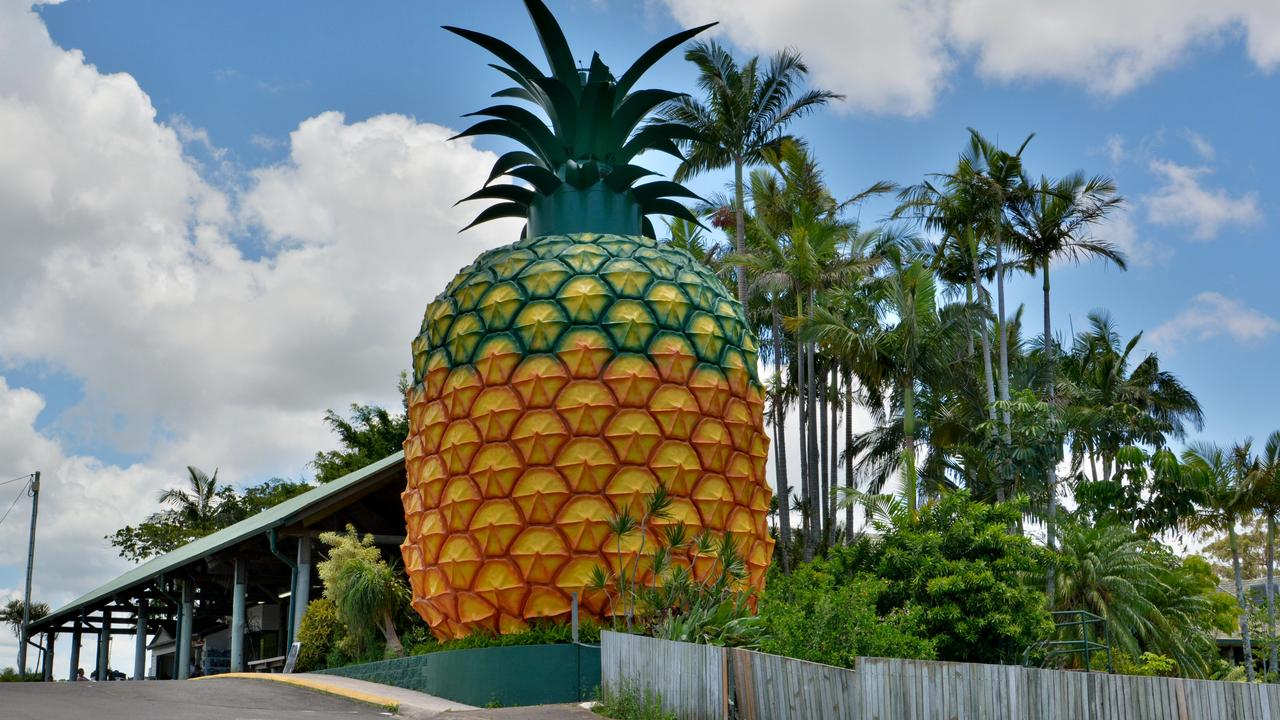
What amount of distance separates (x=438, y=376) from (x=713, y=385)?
4592 mm

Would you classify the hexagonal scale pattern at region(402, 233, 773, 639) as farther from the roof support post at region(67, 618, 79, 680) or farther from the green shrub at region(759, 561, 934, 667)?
A: the roof support post at region(67, 618, 79, 680)

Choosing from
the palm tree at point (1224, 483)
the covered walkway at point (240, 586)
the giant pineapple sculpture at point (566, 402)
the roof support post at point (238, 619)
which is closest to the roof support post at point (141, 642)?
the covered walkway at point (240, 586)

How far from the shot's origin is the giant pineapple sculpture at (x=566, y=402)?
689 inches

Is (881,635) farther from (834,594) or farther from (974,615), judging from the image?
(974,615)

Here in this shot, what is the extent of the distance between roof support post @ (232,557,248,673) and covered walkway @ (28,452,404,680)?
0.03 meters

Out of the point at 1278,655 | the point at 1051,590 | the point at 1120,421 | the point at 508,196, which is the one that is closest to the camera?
the point at 508,196

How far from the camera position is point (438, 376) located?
739 inches

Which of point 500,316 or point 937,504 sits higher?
point 500,316

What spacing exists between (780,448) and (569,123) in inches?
621

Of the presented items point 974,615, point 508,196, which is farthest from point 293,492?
point 974,615

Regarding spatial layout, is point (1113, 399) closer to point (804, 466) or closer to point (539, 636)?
point (804, 466)

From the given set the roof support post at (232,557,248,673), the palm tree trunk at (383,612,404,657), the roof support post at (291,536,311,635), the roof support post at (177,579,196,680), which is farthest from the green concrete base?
the roof support post at (177,579,196,680)

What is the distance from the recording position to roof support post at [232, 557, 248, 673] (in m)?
26.7

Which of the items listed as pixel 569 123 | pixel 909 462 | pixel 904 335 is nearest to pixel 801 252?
pixel 904 335
